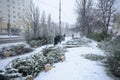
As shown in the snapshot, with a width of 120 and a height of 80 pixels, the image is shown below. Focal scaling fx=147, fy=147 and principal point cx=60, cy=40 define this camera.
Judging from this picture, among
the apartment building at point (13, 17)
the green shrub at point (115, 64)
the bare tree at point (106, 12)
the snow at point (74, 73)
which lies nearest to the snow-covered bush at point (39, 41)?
the bare tree at point (106, 12)

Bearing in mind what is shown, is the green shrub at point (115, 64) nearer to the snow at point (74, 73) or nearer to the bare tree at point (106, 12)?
the snow at point (74, 73)

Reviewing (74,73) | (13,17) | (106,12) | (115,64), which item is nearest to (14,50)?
(74,73)

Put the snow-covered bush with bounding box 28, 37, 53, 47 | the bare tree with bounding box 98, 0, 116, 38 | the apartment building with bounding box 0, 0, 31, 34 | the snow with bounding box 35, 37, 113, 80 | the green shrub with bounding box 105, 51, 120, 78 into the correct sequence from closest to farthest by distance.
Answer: the snow with bounding box 35, 37, 113, 80
the green shrub with bounding box 105, 51, 120, 78
the snow-covered bush with bounding box 28, 37, 53, 47
the bare tree with bounding box 98, 0, 116, 38
the apartment building with bounding box 0, 0, 31, 34

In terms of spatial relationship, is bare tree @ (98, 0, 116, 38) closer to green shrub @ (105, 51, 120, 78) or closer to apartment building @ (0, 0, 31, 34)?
green shrub @ (105, 51, 120, 78)

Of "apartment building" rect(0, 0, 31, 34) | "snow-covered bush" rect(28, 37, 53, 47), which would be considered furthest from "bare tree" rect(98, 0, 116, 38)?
"apartment building" rect(0, 0, 31, 34)

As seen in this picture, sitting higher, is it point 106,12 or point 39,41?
point 106,12

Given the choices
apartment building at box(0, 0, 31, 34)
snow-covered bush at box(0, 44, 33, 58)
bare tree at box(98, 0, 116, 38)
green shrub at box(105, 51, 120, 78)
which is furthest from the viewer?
apartment building at box(0, 0, 31, 34)

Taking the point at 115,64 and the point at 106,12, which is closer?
the point at 115,64

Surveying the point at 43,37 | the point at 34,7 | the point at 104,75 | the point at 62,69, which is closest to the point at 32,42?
the point at 43,37

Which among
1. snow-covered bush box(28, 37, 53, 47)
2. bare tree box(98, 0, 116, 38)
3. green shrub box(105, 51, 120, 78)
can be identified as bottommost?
green shrub box(105, 51, 120, 78)

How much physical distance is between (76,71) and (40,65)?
1711mm

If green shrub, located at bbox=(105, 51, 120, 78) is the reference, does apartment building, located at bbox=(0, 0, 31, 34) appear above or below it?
above

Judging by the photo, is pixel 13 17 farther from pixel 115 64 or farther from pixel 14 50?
pixel 115 64

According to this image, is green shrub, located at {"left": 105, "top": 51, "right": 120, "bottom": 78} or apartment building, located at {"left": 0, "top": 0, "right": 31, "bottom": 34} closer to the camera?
green shrub, located at {"left": 105, "top": 51, "right": 120, "bottom": 78}
